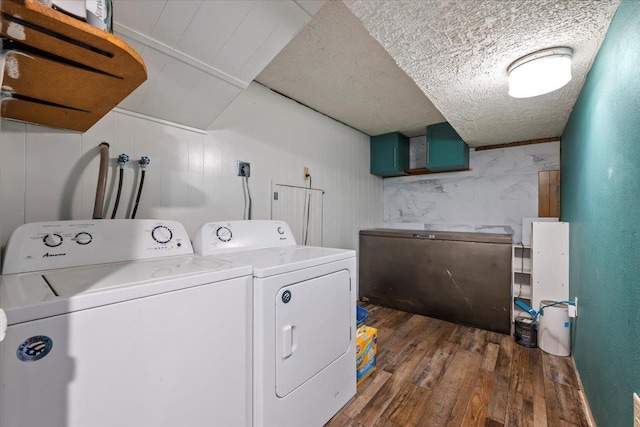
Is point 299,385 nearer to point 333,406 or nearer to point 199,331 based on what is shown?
point 333,406

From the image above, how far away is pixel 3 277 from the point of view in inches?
34.4

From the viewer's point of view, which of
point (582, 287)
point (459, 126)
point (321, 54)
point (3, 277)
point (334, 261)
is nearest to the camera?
point (3, 277)

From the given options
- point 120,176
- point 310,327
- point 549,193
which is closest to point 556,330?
point 549,193

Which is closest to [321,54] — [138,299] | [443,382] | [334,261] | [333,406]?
[334,261]

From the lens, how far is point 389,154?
3.49m

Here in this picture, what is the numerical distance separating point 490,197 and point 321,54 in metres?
2.60

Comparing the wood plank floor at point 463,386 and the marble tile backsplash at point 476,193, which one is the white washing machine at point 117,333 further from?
the marble tile backsplash at point 476,193

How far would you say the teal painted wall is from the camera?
890 millimetres

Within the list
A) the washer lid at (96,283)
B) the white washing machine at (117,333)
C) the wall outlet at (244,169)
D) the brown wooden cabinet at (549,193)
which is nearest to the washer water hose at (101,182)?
the white washing machine at (117,333)

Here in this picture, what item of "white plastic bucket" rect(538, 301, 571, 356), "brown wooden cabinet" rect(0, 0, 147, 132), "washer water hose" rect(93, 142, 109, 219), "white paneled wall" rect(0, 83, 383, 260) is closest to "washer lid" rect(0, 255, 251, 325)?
"washer water hose" rect(93, 142, 109, 219)

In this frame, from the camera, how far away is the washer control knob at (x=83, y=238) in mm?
1082

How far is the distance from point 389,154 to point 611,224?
253cm

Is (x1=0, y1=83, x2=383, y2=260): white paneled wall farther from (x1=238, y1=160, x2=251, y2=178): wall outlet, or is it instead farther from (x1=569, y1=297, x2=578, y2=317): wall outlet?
(x1=569, y1=297, x2=578, y2=317): wall outlet

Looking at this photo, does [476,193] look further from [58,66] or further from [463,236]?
[58,66]
